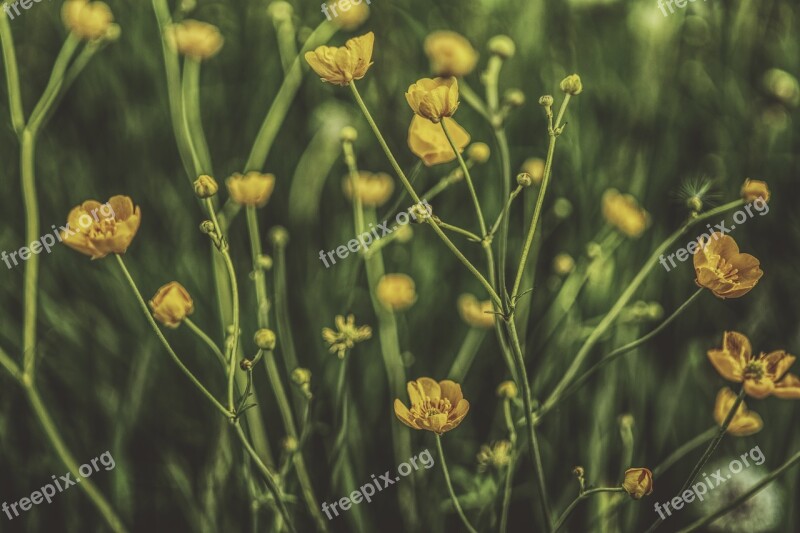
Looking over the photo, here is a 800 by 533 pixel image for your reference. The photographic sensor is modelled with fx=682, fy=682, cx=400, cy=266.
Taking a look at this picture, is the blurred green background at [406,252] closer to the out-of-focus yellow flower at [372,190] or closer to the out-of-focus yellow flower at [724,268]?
the out-of-focus yellow flower at [372,190]

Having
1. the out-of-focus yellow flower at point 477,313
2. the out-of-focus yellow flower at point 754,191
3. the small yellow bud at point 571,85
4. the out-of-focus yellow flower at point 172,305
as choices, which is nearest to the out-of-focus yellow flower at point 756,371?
the out-of-focus yellow flower at point 754,191

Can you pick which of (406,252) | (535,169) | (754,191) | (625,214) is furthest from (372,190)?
(754,191)

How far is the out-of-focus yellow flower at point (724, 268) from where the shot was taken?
0.62m

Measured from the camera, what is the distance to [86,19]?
108 cm

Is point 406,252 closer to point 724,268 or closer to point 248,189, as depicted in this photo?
point 248,189

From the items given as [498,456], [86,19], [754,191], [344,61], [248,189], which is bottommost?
[498,456]

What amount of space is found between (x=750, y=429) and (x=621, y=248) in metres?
0.51

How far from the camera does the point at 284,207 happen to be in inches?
49.1

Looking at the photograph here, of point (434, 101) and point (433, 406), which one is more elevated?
point (434, 101)

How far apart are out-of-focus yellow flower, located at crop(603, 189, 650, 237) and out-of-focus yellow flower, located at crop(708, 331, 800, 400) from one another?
41 cm

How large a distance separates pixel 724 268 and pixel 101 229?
631 mm

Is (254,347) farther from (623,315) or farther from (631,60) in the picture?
(631,60)

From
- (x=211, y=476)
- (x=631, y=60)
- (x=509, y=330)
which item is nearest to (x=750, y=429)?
(x=509, y=330)

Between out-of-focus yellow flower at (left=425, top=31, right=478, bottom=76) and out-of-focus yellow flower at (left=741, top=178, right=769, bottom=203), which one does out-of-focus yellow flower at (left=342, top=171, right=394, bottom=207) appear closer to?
out-of-focus yellow flower at (left=425, top=31, right=478, bottom=76)
